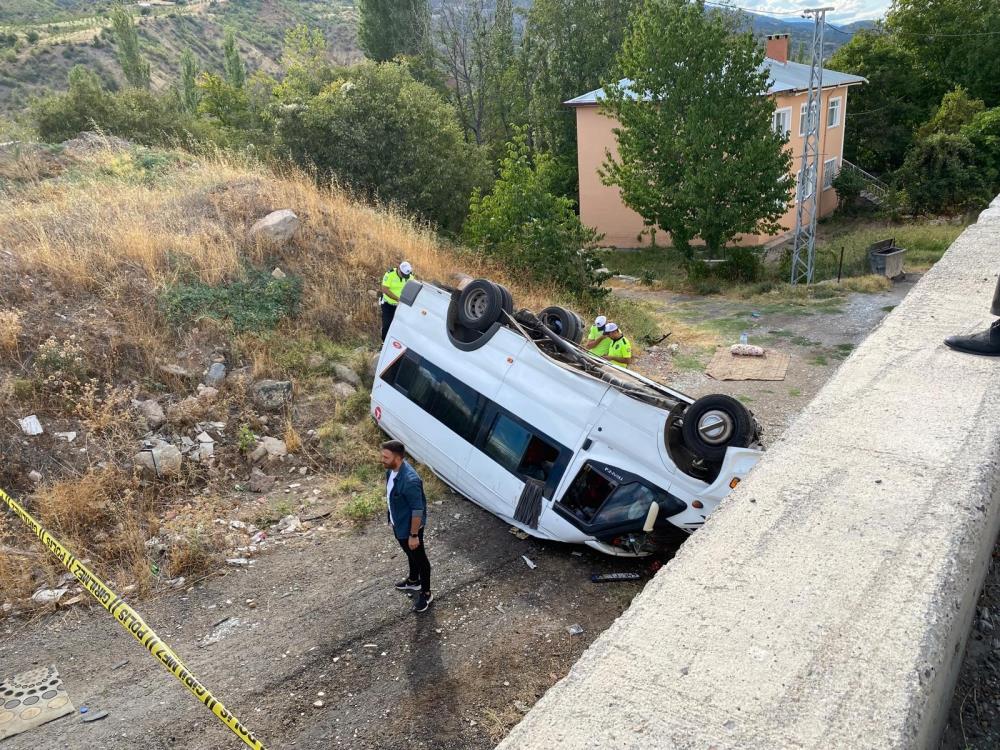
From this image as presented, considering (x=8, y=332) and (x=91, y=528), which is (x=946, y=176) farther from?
(x=91, y=528)

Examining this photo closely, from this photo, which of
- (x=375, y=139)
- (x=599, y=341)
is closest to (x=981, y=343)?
(x=599, y=341)

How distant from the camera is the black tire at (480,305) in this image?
7234 mm

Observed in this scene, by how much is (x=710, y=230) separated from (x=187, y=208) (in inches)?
625

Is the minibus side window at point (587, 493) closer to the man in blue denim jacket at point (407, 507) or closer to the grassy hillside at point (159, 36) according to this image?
Answer: the man in blue denim jacket at point (407, 507)

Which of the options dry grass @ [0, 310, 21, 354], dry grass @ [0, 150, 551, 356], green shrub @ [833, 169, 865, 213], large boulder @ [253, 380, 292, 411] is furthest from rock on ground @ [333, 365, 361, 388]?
green shrub @ [833, 169, 865, 213]

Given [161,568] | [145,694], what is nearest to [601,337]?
[161,568]

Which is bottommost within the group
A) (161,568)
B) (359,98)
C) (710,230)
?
(710,230)

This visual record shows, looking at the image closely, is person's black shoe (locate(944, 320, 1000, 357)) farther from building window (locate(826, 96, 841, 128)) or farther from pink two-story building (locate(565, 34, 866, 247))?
building window (locate(826, 96, 841, 128))

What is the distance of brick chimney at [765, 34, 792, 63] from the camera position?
108ft

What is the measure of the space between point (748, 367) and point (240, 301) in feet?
27.0

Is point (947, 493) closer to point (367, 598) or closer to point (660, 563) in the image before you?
point (660, 563)

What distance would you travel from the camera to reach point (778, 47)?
33.0 meters

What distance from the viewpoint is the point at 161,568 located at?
21.4 feet

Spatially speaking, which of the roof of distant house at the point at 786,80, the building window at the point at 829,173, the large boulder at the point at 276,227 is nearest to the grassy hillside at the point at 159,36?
the roof of distant house at the point at 786,80
